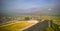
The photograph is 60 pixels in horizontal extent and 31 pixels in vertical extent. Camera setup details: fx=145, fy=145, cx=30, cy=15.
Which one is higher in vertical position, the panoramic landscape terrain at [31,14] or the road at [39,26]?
the panoramic landscape terrain at [31,14]

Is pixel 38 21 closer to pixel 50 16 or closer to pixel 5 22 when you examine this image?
pixel 50 16

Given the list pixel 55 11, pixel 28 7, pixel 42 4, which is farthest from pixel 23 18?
pixel 55 11

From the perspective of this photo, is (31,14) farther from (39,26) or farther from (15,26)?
(15,26)

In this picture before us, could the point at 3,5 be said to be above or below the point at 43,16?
above

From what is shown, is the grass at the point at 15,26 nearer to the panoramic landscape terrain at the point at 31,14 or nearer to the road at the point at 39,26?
the panoramic landscape terrain at the point at 31,14

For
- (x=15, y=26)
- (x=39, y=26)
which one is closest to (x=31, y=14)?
(x=39, y=26)

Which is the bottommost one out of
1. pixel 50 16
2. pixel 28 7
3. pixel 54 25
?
pixel 54 25

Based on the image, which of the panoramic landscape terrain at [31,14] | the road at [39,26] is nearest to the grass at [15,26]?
the panoramic landscape terrain at [31,14]

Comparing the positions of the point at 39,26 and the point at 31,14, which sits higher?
the point at 31,14

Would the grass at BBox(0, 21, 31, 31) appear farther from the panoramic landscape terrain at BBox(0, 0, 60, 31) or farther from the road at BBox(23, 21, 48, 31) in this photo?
the road at BBox(23, 21, 48, 31)

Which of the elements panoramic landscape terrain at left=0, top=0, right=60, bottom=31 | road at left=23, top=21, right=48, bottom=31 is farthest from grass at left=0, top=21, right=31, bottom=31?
road at left=23, top=21, right=48, bottom=31
